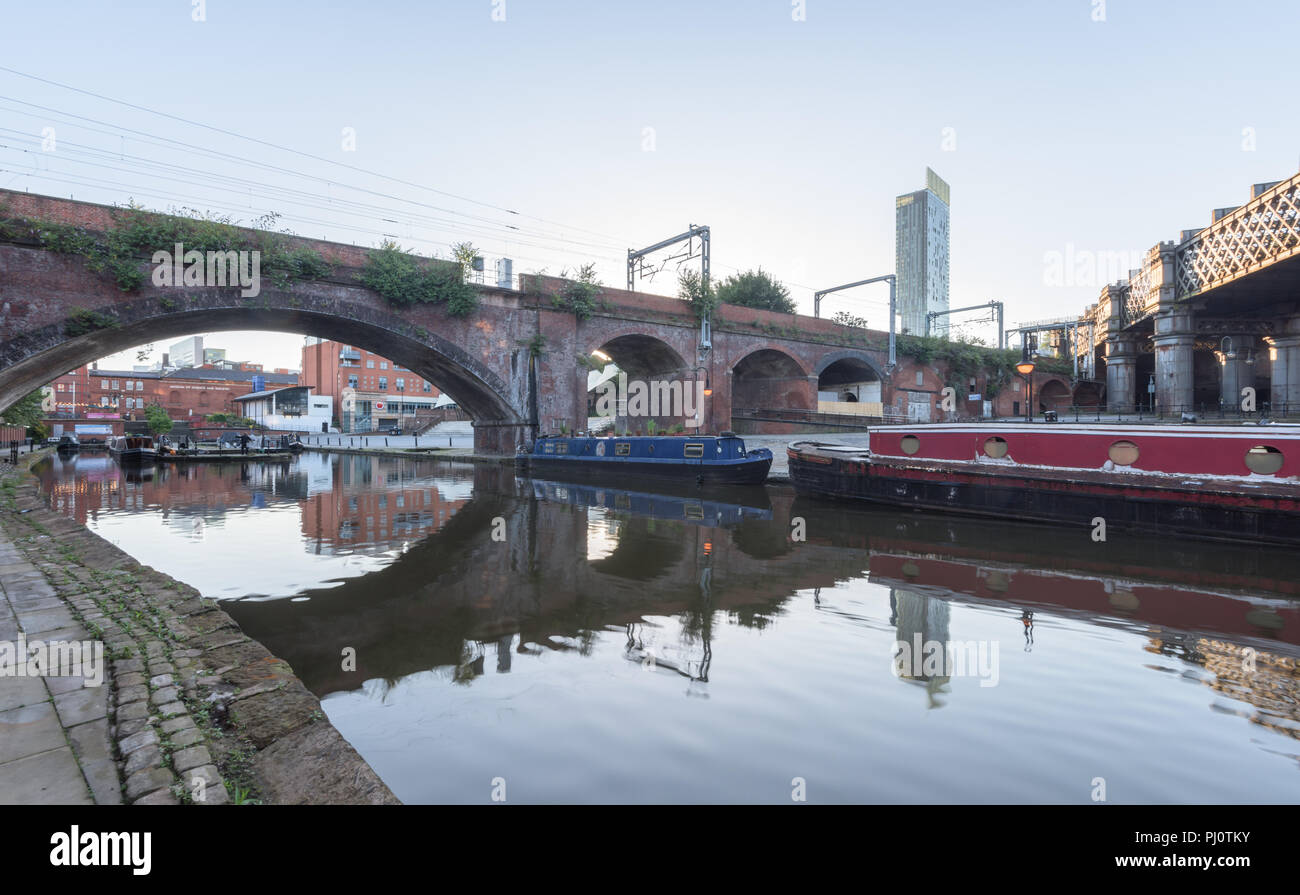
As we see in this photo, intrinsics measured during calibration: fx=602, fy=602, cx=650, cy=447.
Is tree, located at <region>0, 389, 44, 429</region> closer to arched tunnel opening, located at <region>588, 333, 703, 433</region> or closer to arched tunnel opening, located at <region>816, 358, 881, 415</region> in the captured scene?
arched tunnel opening, located at <region>588, 333, 703, 433</region>

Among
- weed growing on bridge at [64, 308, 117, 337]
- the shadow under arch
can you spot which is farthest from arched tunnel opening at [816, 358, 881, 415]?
weed growing on bridge at [64, 308, 117, 337]

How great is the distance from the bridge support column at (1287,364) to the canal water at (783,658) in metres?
19.4

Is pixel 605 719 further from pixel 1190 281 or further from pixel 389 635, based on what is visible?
pixel 1190 281

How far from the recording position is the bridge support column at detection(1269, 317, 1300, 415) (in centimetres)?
2066

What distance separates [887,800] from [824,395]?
32920 millimetres

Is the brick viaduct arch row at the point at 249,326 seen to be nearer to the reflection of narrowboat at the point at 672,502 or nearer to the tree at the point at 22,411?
the reflection of narrowboat at the point at 672,502

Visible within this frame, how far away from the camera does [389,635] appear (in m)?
4.46

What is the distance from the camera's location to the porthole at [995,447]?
1027 cm

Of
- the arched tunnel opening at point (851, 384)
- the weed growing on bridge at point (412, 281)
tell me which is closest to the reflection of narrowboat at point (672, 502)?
the weed growing on bridge at point (412, 281)

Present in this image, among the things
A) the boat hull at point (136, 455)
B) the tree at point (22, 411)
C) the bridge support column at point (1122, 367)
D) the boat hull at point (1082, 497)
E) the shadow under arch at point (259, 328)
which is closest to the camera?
the boat hull at point (1082, 497)

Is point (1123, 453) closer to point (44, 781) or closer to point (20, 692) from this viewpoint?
point (44, 781)

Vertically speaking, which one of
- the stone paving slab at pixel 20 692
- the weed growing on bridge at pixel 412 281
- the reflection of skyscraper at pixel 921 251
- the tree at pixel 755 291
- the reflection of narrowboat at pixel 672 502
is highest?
the reflection of skyscraper at pixel 921 251

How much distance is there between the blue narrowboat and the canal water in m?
5.87
